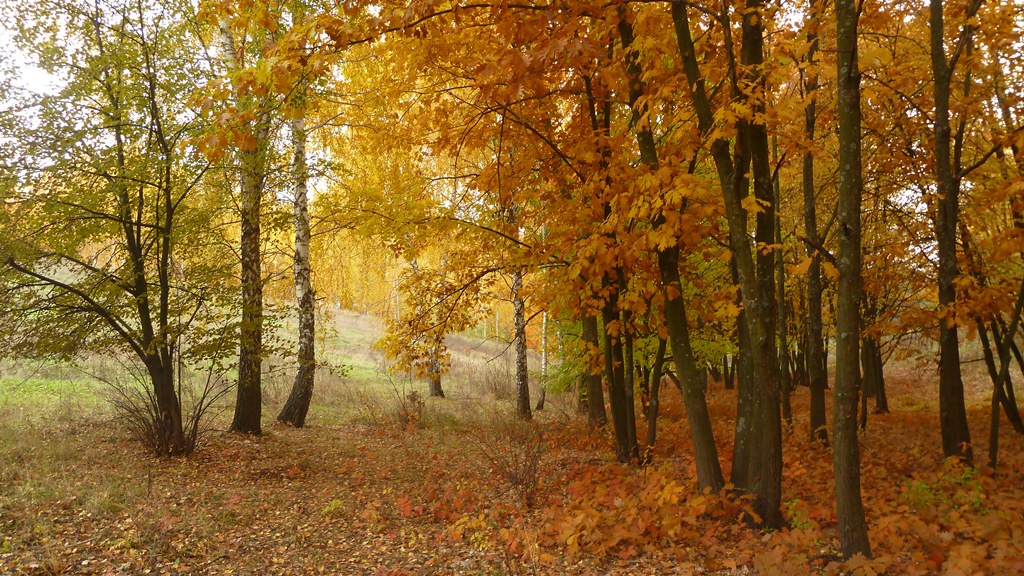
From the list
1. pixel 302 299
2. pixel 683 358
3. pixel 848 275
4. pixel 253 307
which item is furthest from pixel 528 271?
pixel 302 299

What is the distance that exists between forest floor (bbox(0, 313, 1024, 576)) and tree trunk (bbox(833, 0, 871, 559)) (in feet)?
1.96

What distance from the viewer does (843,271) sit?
166 inches

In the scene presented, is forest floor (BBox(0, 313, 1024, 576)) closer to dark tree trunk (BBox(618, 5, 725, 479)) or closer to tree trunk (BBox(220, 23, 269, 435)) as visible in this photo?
dark tree trunk (BBox(618, 5, 725, 479))

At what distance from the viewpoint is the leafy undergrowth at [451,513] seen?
4727 millimetres

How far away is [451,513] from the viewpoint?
646 centimetres

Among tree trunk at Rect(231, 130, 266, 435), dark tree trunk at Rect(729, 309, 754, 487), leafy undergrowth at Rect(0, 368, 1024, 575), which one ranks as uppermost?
tree trunk at Rect(231, 130, 266, 435)

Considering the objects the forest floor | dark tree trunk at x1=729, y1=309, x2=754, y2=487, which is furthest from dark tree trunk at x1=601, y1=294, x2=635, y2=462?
dark tree trunk at x1=729, y1=309, x2=754, y2=487

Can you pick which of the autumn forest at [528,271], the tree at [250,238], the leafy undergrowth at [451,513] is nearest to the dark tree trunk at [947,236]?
the autumn forest at [528,271]

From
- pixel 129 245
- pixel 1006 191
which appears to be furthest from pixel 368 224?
pixel 1006 191

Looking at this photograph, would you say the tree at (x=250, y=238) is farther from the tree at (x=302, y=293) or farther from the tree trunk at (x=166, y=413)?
the tree trunk at (x=166, y=413)

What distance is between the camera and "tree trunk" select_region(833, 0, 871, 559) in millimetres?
4152

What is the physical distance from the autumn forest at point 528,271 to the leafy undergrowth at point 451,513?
0.05 metres

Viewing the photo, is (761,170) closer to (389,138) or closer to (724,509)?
(724,509)

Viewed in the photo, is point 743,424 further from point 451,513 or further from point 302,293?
point 302,293
